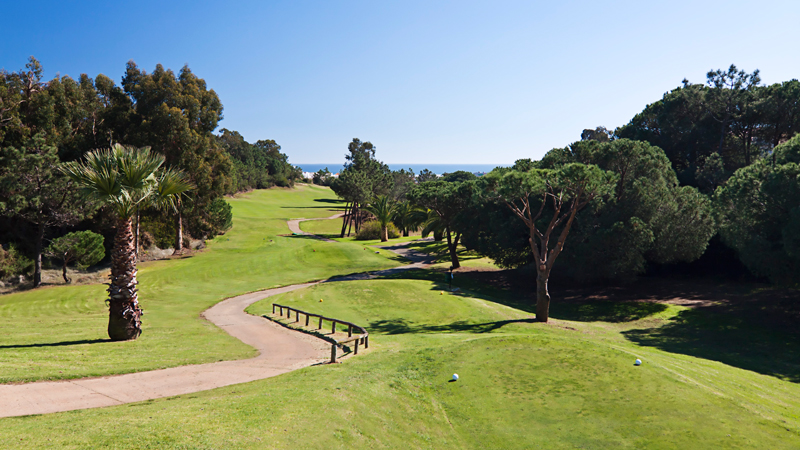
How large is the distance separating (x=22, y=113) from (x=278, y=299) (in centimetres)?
2447

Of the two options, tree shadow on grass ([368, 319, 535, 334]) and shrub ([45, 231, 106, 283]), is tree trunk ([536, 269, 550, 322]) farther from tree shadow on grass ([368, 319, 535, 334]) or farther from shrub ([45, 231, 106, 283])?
shrub ([45, 231, 106, 283])

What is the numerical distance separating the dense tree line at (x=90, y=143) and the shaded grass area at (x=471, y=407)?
61.5 ft

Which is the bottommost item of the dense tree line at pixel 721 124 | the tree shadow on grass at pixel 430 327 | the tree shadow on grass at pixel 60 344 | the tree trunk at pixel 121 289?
the tree shadow on grass at pixel 430 327

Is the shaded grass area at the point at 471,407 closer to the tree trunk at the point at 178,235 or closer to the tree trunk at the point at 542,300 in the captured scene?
the tree trunk at the point at 542,300

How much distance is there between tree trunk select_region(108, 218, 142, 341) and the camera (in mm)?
17859

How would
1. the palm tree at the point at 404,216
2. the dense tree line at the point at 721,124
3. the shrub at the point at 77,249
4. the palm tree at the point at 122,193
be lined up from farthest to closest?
the palm tree at the point at 404,216 → the dense tree line at the point at 721,124 → the shrub at the point at 77,249 → the palm tree at the point at 122,193

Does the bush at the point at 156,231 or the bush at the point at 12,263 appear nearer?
the bush at the point at 12,263

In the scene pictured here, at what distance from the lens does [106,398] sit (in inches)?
453

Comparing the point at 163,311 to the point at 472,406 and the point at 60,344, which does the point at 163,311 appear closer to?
the point at 60,344

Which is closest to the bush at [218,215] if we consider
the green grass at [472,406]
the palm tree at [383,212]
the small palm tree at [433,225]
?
the palm tree at [383,212]

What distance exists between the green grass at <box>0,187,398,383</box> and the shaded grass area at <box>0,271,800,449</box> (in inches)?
176

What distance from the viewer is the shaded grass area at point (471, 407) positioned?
900 centimetres

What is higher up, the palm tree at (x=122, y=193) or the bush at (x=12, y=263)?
the palm tree at (x=122, y=193)

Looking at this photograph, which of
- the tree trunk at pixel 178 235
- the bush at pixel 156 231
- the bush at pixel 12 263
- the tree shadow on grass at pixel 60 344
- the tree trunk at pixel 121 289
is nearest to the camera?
the tree shadow on grass at pixel 60 344
